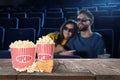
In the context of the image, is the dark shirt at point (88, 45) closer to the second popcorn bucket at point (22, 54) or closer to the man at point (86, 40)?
the man at point (86, 40)

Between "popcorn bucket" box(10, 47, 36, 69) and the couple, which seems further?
the couple

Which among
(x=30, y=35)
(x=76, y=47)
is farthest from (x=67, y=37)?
(x=30, y=35)

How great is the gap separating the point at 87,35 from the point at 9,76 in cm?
141

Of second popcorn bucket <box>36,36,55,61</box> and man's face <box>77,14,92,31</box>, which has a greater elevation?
man's face <box>77,14,92,31</box>

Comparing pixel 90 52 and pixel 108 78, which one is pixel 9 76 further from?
pixel 90 52

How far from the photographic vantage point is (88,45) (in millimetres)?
2211

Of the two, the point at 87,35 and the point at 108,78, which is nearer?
the point at 108,78

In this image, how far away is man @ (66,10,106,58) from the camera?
2.19 metres

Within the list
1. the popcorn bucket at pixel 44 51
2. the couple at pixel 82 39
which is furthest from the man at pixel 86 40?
the popcorn bucket at pixel 44 51

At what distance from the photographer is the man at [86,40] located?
7.19ft

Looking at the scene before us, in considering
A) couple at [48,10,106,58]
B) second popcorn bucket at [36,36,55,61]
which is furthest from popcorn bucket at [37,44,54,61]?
couple at [48,10,106,58]

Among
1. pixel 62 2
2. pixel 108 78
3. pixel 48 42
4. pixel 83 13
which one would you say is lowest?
pixel 108 78

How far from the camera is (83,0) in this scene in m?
8.27

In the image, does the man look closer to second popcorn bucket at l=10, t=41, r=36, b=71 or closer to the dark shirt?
the dark shirt
